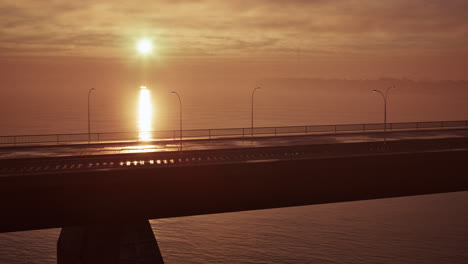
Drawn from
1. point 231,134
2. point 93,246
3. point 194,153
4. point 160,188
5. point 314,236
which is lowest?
point 314,236

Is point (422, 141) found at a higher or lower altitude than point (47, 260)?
higher

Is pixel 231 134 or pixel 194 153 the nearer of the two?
pixel 194 153

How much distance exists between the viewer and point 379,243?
52.8 metres

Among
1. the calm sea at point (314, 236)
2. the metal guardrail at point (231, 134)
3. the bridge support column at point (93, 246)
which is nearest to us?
the bridge support column at point (93, 246)

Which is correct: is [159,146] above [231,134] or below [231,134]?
below

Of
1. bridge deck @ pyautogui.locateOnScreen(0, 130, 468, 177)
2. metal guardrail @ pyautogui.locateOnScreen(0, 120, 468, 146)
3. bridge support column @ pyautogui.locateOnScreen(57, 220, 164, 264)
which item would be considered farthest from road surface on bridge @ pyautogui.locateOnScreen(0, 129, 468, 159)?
bridge support column @ pyautogui.locateOnScreen(57, 220, 164, 264)

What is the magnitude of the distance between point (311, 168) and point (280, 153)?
43.0 ft

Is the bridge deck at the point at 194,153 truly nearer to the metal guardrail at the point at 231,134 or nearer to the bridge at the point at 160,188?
the bridge at the point at 160,188

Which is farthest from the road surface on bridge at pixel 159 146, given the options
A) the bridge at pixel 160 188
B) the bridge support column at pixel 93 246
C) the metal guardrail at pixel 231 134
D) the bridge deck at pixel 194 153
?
the bridge support column at pixel 93 246

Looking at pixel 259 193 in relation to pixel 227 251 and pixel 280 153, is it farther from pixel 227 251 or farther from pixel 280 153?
pixel 227 251

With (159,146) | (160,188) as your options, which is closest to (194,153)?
(160,188)

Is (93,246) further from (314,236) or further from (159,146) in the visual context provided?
(314,236)

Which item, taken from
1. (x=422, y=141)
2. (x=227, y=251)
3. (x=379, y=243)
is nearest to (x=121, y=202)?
(x=227, y=251)

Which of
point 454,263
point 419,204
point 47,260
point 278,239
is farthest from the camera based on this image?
point 419,204
